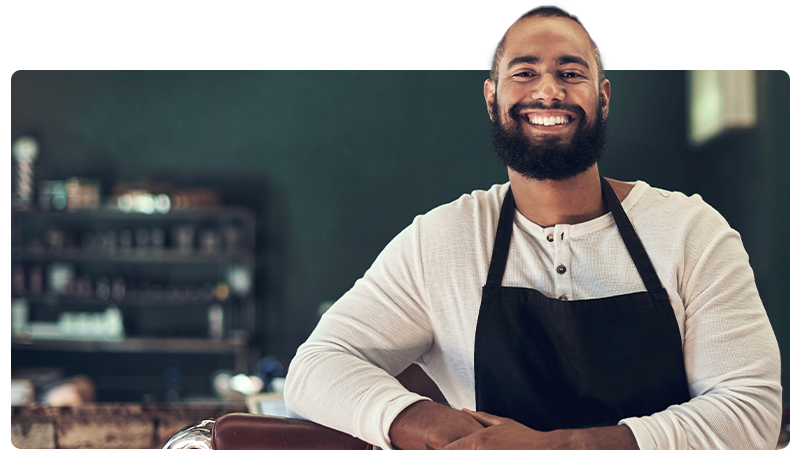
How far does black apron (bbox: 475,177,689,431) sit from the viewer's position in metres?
1.17

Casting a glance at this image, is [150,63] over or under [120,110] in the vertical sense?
over

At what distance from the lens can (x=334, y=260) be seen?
5375 millimetres

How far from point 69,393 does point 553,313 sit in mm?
3876

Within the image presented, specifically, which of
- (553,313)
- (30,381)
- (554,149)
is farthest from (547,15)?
(30,381)

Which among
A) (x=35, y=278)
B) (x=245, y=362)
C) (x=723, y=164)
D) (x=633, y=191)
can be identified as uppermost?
(x=633, y=191)

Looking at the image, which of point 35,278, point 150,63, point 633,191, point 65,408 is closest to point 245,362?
point 35,278

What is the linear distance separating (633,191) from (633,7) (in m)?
1.52

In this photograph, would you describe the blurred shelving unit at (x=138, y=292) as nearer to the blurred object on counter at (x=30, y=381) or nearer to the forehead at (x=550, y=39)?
the blurred object on counter at (x=30, y=381)

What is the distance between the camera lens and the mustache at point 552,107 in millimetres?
1300

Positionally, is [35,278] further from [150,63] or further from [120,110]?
[150,63]

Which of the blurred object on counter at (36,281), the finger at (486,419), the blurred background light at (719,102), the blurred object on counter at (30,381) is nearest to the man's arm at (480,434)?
the finger at (486,419)

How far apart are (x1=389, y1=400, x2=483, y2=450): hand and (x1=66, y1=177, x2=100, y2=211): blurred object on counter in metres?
4.69

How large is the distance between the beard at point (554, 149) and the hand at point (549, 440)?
563 mm

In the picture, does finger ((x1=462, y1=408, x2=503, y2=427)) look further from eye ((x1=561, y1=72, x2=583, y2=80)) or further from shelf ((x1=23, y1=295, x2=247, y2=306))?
shelf ((x1=23, y1=295, x2=247, y2=306))
